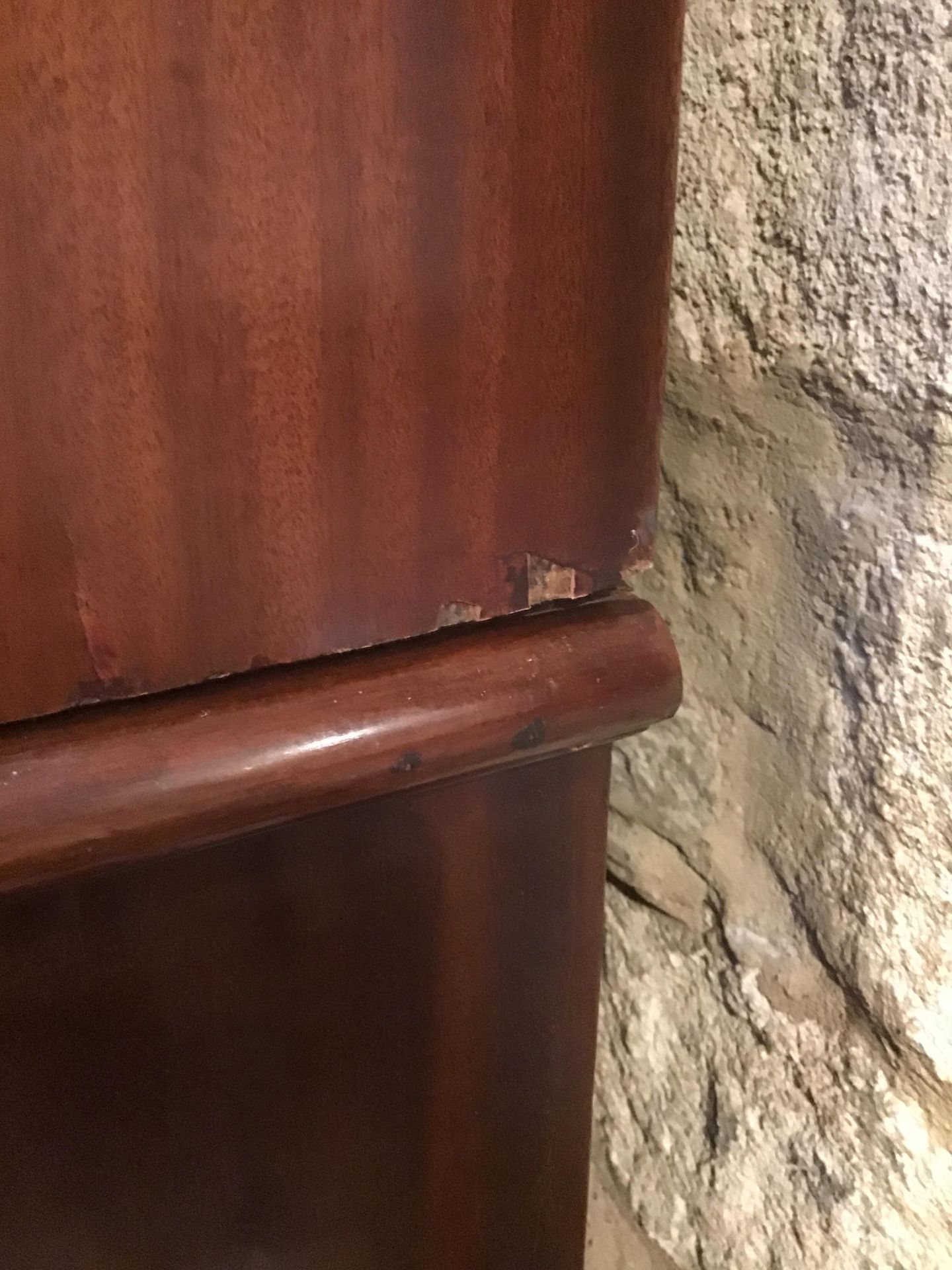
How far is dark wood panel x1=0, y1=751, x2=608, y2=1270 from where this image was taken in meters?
0.38

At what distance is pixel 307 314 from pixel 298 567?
78mm

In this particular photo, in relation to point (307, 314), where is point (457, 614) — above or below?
below

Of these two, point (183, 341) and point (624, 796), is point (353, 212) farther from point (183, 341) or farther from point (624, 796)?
point (624, 796)

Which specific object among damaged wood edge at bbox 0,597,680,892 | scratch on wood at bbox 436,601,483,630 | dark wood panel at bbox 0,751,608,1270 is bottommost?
dark wood panel at bbox 0,751,608,1270

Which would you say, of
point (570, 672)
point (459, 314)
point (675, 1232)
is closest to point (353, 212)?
point (459, 314)

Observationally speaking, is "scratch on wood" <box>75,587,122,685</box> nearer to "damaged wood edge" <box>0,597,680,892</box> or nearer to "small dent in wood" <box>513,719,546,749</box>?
"damaged wood edge" <box>0,597,680,892</box>

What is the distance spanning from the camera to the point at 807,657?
1.53 feet

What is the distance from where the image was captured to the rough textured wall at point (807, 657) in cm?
39

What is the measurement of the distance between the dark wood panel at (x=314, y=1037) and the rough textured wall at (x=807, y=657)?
98 mm

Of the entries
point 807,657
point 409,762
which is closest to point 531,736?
point 409,762

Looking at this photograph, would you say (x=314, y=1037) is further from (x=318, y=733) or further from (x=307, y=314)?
(x=307, y=314)

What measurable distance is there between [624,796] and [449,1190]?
216mm

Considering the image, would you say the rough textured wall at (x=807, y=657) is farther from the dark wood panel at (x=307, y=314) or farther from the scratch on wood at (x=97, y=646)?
the scratch on wood at (x=97, y=646)

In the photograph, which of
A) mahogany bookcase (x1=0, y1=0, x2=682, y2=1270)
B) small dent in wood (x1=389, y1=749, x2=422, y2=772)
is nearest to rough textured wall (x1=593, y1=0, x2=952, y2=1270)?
mahogany bookcase (x1=0, y1=0, x2=682, y2=1270)
